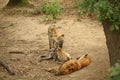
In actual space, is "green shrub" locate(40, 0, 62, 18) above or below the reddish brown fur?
below

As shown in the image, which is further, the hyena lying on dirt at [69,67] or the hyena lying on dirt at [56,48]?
the hyena lying on dirt at [56,48]

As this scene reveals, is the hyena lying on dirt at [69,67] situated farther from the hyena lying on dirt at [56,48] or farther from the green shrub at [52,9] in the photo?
the green shrub at [52,9]

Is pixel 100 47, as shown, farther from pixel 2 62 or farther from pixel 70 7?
pixel 70 7

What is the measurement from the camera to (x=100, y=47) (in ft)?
30.8

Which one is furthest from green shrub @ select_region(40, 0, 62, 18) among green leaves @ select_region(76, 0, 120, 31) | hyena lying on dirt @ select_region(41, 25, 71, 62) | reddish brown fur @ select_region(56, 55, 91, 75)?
green leaves @ select_region(76, 0, 120, 31)

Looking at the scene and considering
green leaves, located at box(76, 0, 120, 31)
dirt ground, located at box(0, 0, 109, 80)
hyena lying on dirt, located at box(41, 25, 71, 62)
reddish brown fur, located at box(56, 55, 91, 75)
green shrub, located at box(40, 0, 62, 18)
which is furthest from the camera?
green shrub, located at box(40, 0, 62, 18)

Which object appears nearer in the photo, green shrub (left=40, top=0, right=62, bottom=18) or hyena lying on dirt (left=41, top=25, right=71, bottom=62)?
hyena lying on dirt (left=41, top=25, right=71, bottom=62)

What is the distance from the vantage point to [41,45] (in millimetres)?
9711

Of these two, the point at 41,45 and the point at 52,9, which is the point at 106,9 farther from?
the point at 52,9

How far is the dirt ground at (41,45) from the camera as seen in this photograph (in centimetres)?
753

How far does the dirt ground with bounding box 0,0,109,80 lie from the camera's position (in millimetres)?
7533

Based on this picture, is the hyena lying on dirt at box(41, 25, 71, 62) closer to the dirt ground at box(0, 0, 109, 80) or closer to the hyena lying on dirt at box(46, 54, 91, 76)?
the dirt ground at box(0, 0, 109, 80)

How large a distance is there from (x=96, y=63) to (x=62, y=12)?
6.06 metres

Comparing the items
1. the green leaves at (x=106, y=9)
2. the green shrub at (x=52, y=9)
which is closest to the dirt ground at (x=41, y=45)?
the green shrub at (x=52, y=9)
